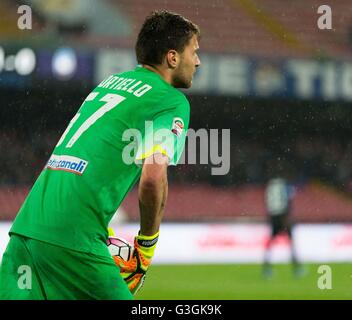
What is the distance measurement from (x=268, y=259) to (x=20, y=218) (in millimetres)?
7611

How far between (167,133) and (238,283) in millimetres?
6962

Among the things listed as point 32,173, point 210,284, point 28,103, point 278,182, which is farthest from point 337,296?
point 28,103

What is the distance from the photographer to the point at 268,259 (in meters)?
10.1

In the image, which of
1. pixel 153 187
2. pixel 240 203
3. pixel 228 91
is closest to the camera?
pixel 153 187

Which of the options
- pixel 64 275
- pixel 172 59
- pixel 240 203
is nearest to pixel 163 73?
pixel 172 59

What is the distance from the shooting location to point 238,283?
9469 mm

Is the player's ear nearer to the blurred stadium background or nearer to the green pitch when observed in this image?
the green pitch

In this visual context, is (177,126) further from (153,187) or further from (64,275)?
(64,275)

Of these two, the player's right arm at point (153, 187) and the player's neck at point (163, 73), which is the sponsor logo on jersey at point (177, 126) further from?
the player's neck at point (163, 73)

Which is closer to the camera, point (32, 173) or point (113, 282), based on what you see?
point (113, 282)

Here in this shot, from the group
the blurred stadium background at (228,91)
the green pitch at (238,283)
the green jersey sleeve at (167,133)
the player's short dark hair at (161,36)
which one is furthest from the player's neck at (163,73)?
the blurred stadium background at (228,91)

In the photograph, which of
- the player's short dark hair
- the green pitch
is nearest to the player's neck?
the player's short dark hair

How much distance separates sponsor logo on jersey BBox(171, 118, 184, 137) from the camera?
9.02ft

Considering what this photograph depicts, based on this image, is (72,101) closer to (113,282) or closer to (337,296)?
(337,296)
